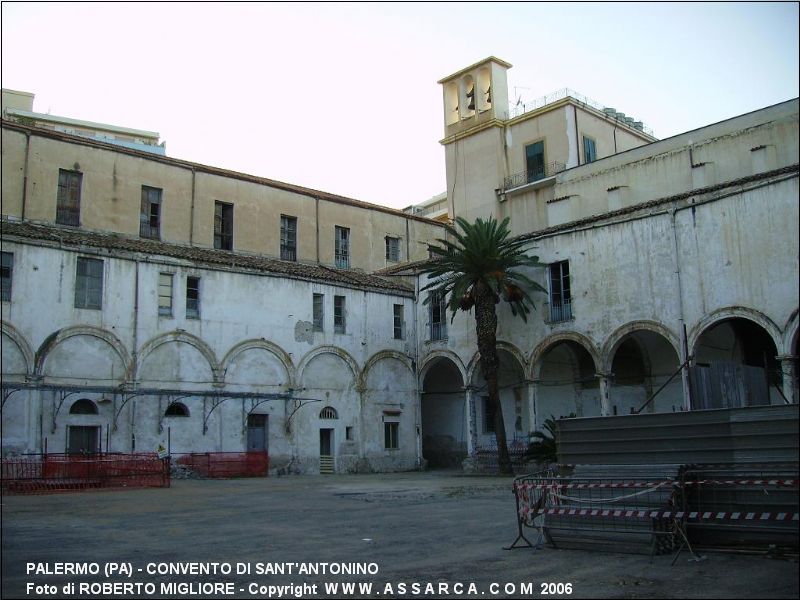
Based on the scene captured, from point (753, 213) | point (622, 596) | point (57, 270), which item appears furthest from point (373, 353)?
point (622, 596)

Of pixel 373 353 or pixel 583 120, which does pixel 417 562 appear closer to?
pixel 373 353

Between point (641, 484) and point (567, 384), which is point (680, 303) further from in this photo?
point (641, 484)

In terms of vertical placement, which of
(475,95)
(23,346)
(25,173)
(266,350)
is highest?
(475,95)

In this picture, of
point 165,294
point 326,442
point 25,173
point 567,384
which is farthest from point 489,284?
point 25,173

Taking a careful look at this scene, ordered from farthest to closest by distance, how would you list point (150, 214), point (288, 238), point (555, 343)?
point (288, 238)
point (150, 214)
point (555, 343)

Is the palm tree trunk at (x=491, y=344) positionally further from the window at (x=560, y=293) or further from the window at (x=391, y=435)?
the window at (x=391, y=435)

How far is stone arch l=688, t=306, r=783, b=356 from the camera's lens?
80.0ft

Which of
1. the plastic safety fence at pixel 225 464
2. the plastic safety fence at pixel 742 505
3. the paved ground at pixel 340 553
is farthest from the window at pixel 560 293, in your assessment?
the plastic safety fence at pixel 742 505

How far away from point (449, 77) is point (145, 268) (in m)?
21.9

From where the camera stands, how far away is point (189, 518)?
14969 mm

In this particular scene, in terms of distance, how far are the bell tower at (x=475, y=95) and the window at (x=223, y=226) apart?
557 inches

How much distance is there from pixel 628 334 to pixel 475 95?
64.4 feet

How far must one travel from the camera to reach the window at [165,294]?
2953 centimetres

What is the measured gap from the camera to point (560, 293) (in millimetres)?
31578
